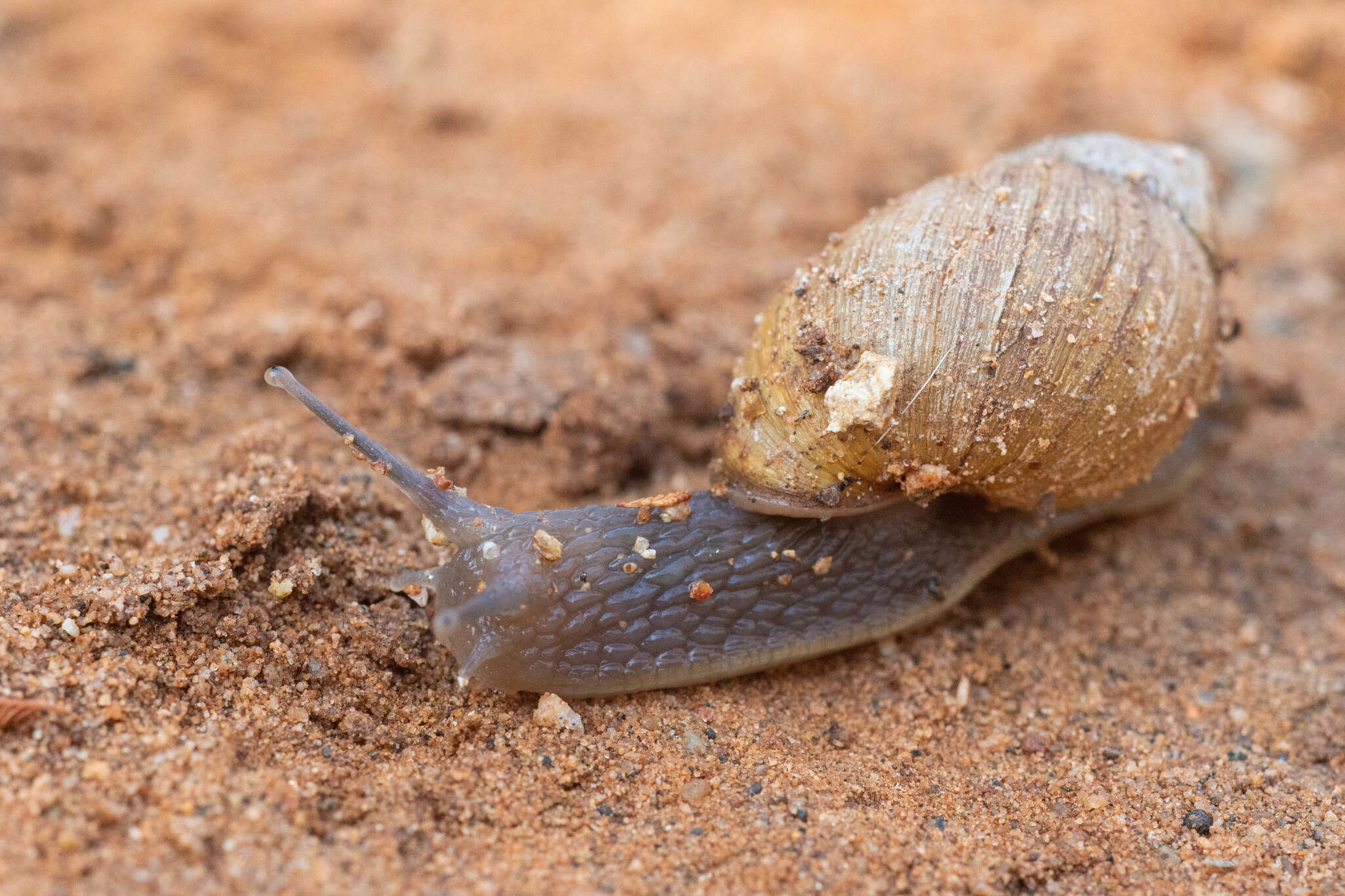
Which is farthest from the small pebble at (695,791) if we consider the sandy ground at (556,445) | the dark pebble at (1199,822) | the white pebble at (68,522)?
the white pebble at (68,522)

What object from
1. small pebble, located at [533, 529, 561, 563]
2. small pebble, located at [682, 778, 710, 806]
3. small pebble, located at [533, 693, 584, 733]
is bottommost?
small pebble, located at [682, 778, 710, 806]

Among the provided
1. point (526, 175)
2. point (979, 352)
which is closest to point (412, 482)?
point (979, 352)

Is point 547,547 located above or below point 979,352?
below

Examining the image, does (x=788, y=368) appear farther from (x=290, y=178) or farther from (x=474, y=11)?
(x=474, y=11)

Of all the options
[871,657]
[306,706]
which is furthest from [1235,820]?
[306,706]

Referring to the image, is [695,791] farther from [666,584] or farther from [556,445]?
[556,445]

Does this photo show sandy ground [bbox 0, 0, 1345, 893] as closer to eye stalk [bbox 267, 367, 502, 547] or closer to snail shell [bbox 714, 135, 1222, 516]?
eye stalk [bbox 267, 367, 502, 547]

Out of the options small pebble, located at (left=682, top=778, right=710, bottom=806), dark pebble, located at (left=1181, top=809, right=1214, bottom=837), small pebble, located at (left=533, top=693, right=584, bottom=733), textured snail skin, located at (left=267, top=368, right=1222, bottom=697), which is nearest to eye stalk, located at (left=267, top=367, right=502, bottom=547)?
textured snail skin, located at (left=267, top=368, right=1222, bottom=697)
